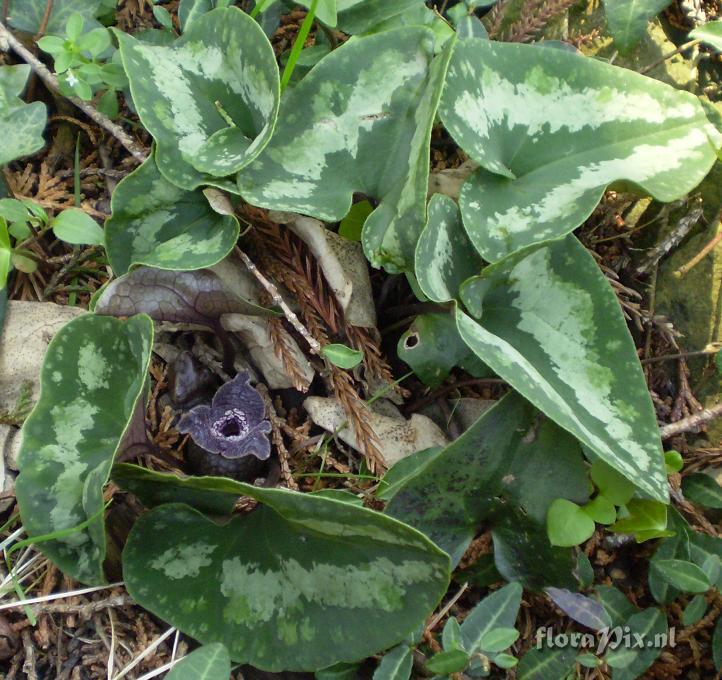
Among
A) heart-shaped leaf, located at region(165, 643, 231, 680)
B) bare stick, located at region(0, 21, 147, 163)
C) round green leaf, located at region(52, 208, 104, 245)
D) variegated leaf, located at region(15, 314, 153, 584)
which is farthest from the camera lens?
bare stick, located at region(0, 21, 147, 163)

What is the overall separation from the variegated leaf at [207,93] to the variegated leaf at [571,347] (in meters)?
0.40

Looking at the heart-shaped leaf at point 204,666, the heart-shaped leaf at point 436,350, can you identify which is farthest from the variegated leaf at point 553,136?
the heart-shaped leaf at point 204,666

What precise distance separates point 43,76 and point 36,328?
0.43m

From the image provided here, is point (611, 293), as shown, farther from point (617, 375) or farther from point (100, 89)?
point (100, 89)

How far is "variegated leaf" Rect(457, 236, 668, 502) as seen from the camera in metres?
0.94

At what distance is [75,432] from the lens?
3.23 feet

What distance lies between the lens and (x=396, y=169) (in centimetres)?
109

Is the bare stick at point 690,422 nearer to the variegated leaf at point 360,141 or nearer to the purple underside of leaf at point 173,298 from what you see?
the variegated leaf at point 360,141

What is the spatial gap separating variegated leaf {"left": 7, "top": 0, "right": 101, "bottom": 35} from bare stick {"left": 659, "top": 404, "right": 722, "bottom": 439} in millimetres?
1166

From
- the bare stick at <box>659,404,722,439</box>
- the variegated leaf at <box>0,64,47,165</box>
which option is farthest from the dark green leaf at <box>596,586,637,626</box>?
the variegated leaf at <box>0,64,47,165</box>

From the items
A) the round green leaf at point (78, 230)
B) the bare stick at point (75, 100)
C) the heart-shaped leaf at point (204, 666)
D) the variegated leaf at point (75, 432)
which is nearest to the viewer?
A: the heart-shaped leaf at point (204, 666)

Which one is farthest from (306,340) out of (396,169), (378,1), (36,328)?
(378,1)

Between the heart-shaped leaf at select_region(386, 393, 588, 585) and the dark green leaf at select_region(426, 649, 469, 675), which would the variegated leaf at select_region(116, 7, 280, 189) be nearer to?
the heart-shaped leaf at select_region(386, 393, 588, 585)

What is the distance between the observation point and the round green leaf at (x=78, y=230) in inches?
42.5
